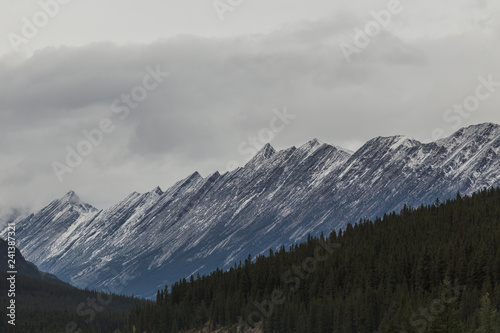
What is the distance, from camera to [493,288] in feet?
604

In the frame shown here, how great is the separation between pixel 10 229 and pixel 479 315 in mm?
111750

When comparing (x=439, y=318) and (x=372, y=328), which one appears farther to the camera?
(x=372, y=328)

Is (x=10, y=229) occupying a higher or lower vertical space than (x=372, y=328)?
higher

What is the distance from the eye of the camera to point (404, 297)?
178m

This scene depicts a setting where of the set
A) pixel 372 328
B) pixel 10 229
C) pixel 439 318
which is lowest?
pixel 439 318

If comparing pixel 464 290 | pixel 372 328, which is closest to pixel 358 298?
pixel 372 328

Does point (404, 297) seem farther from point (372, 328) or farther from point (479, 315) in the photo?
point (479, 315)

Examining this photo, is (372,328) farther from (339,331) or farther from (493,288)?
(493,288)

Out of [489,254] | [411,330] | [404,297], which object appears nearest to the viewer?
[411,330]

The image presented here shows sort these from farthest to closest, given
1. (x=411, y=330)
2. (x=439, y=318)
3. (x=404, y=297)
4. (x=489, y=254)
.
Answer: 1. (x=489, y=254)
2. (x=404, y=297)
3. (x=411, y=330)
4. (x=439, y=318)

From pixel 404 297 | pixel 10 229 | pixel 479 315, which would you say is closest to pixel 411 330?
pixel 479 315

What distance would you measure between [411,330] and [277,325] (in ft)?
202

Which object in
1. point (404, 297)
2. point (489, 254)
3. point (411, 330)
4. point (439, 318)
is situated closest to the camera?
point (439, 318)

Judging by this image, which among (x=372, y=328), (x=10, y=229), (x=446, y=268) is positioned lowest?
(x=372, y=328)
